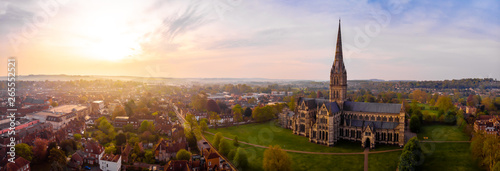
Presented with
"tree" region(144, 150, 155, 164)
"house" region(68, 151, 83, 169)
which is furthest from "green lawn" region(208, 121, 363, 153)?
"house" region(68, 151, 83, 169)

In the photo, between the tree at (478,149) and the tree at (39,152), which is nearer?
the tree at (478,149)

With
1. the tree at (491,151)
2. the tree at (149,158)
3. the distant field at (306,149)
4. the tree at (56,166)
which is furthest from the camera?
the tree at (149,158)

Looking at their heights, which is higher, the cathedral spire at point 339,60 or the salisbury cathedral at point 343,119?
the cathedral spire at point 339,60

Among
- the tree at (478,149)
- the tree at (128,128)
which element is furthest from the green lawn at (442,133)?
the tree at (128,128)

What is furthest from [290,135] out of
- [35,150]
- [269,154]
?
[35,150]

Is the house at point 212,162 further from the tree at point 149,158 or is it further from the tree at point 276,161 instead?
the tree at point 149,158

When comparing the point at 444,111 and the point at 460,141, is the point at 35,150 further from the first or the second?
the point at 444,111
